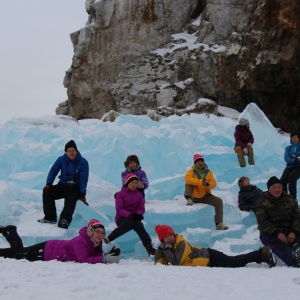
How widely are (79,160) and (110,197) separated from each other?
3.12 ft

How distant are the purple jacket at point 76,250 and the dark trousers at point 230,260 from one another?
3.30 feet

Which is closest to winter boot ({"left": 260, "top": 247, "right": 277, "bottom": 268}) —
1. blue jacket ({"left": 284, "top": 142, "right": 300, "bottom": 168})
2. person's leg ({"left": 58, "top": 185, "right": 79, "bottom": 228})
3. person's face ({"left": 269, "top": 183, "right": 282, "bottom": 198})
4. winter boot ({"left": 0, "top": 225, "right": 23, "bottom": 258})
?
person's face ({"left": 269, "top": 183, "right": 282, "bottom": 198})

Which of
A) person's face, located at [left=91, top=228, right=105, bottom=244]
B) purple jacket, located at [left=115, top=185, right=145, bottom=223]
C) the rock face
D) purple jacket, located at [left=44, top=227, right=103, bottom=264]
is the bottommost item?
purple jacket, located at [left=44, top=227, right=103, bottom=264]

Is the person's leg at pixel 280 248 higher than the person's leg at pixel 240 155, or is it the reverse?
the person's leg at pixel 240 155

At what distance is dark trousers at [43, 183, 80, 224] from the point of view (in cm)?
527

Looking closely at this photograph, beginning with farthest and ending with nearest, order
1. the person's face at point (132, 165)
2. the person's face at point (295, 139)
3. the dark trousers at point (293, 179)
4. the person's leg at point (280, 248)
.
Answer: the person's face at point (295, 139)
the dark trousers at point (293, 179)
the person's face at point (132, 165)
the person's leg at point (280, 248)

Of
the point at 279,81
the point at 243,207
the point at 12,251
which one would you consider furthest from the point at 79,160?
the point at 279,81

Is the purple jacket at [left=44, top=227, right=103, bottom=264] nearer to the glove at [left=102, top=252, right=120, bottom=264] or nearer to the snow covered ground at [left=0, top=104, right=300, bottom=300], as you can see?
the glove at [left=102, top=252, right=120, bottom=264]

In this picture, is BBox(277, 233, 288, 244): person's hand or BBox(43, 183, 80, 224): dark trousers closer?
BBox(277, 233, 288, 244): person's hand

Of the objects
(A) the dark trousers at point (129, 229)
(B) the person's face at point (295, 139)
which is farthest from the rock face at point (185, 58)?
(A) the dark trousers at point (129, 229)

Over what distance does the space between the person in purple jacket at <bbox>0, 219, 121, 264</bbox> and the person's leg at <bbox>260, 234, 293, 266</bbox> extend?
154 cm

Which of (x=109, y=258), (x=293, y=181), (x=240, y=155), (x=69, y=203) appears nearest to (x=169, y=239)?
(x=109, y=258)

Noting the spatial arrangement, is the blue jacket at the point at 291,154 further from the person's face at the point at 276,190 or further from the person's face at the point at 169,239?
the person's face at the point at 169,239

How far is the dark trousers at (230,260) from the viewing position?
396 centimetres
